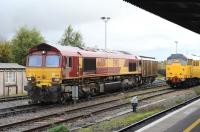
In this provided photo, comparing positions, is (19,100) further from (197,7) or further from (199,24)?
(197,7)

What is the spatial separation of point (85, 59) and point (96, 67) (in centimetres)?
262

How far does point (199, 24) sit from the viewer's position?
20328 millimetres

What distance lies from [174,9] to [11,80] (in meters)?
24.4

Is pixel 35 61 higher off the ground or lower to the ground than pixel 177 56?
lower

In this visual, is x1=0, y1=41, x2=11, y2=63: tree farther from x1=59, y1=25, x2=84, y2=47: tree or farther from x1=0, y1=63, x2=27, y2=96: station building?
x1=0, y1=63, x2=27, y2=96: station building

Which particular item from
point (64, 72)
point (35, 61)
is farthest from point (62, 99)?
point (35, 61)

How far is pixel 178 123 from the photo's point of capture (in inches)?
623

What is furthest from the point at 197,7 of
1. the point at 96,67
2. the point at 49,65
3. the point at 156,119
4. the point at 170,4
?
the point at 96,67

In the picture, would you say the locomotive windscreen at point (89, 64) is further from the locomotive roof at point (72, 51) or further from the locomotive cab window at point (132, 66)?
the locomotive cab window at point (132, 66)

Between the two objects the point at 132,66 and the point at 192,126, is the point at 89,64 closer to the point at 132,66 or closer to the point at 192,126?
the point at 132,66

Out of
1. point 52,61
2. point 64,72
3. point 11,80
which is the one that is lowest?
point 11,80

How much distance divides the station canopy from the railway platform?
3683mm

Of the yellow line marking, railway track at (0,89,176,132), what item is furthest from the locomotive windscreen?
the yellow line marking

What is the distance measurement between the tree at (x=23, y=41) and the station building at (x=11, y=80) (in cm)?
3607
